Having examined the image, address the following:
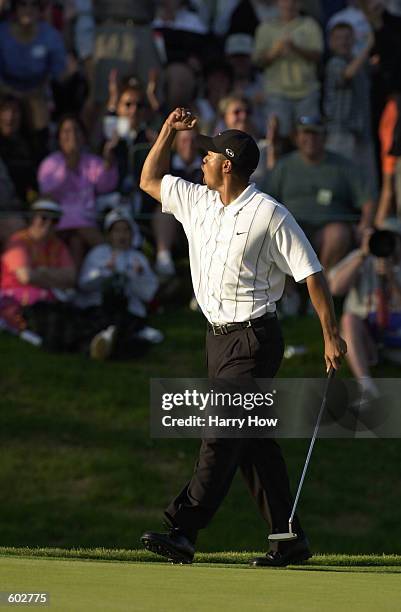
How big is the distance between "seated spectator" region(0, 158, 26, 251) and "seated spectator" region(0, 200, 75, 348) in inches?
4.7

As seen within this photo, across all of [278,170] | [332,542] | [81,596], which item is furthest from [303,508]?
[81,596]

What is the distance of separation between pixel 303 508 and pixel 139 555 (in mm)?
3713

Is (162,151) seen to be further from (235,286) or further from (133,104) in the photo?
(133,104)

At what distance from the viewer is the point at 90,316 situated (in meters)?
12.4

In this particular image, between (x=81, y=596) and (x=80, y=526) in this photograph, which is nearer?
(x=81, y=596)

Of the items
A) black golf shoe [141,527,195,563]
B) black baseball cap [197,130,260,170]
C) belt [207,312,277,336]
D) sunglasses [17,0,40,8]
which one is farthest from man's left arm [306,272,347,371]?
sunglasses [17,0,40,8]

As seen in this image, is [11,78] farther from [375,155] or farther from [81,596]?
[81,596]

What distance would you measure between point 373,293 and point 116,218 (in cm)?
232

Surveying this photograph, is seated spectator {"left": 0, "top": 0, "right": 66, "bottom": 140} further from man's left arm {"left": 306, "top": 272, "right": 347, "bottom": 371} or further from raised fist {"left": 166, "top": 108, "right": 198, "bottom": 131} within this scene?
man's left arm {"left": 306, "top": 272, "right": 347, "bottom": 371}

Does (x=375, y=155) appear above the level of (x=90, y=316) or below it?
above

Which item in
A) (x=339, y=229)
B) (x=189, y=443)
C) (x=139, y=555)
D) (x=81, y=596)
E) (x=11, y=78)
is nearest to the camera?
(x=81, y=596)

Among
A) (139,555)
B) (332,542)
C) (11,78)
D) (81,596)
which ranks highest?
Result: (11,78)

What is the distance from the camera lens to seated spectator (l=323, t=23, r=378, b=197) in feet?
49.5

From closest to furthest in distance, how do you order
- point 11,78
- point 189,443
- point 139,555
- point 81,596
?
point 81,596 < point 139,555 < point 189,443 < point 11,78
